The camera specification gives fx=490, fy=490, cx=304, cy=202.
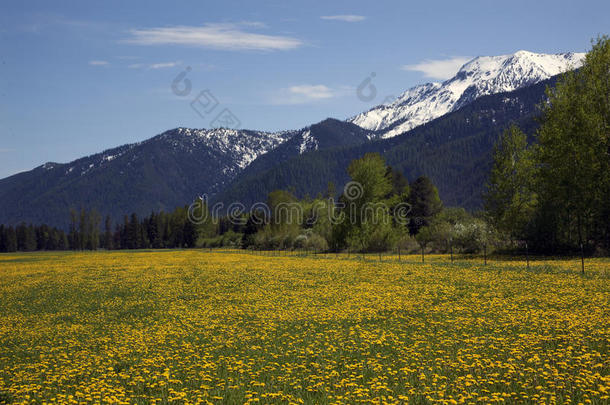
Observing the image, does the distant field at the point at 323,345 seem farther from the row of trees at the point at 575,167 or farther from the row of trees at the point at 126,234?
the row of trees at the point at 126,234

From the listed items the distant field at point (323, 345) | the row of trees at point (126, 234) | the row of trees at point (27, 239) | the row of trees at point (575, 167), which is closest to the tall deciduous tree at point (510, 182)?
the row of trees at point (575, 167)

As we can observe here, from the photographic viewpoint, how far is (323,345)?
14469 millimetres

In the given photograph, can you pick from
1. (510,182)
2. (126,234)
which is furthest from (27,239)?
(510,182)

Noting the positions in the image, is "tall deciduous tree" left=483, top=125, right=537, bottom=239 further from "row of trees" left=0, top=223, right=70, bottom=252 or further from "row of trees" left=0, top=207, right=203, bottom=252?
"row of trees" left=0, top=223, right=70, bottom=252

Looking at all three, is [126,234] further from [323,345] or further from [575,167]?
[323,345]

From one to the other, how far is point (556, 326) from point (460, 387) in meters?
7.02

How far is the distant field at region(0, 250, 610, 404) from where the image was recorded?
10.3 metres

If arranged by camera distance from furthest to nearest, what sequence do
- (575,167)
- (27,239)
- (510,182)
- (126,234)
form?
1. (27,239)
2. (126,234)
3. (510,182)
4. (575,167)

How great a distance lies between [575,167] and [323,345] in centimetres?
4185

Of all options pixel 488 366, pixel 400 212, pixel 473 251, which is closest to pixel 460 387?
pixel 488 366

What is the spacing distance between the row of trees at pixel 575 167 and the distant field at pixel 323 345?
21.6 metres

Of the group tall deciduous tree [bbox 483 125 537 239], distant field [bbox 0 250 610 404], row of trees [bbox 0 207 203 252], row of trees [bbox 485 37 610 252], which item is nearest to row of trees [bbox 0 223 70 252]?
row of trees [bbox 0 207 203 252]

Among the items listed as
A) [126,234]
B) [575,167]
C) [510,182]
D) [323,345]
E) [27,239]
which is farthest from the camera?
[27,239]

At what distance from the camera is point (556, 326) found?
15.3 metres
